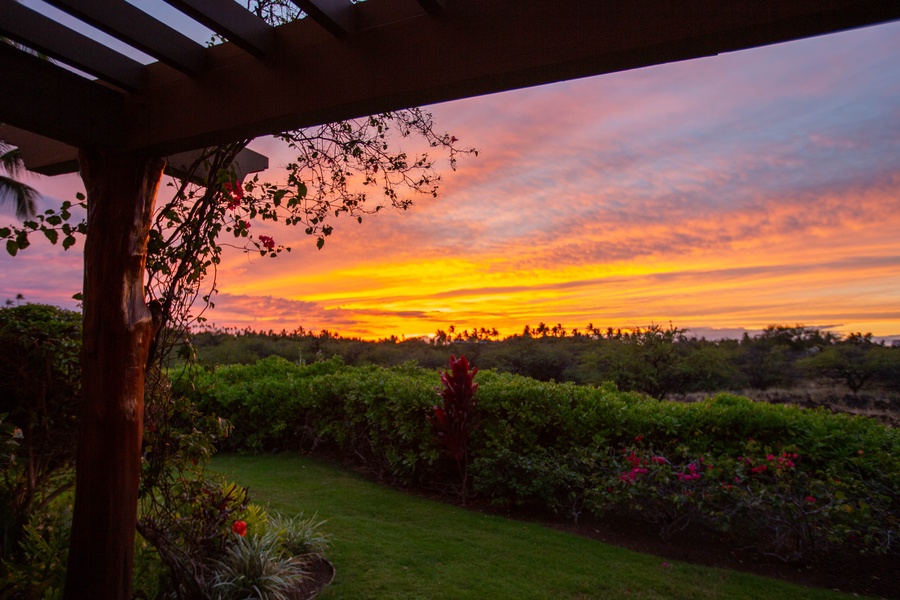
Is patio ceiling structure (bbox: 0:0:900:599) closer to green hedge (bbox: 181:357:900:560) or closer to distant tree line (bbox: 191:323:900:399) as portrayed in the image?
green hedge (bbox: 181:357:900:560)

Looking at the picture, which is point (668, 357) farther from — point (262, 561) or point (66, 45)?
point (66, 45)

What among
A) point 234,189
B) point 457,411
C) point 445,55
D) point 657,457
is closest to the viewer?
point 445,55

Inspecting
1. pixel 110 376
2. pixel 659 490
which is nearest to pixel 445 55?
pixel 110 376

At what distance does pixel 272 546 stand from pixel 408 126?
2.88m

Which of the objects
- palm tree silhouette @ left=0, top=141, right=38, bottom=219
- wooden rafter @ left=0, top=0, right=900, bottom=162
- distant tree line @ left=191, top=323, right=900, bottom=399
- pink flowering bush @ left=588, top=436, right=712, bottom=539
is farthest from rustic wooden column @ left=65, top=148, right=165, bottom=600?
palm tree silhouette @ left=0, top=141, right=38, bottom=219

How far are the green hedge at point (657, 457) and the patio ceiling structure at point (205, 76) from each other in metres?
1.21

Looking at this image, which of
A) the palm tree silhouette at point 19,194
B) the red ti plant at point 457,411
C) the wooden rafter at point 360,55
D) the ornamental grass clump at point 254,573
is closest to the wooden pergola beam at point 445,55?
the wooden rafter at point 360,55

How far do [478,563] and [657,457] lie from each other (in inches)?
77.9

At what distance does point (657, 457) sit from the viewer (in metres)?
4.67

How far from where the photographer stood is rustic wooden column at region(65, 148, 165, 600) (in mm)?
2250

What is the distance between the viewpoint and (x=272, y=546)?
3389 mm

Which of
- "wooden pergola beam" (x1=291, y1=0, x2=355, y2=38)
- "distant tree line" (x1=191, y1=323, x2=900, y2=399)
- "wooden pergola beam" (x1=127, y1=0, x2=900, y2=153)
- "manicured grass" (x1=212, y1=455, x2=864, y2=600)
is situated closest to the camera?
"wooden pergola beam" (x1=127, y1=0, x2=900, y2=153)

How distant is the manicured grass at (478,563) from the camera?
3.47 metres

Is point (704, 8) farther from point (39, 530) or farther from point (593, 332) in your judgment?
point (593, 332)
